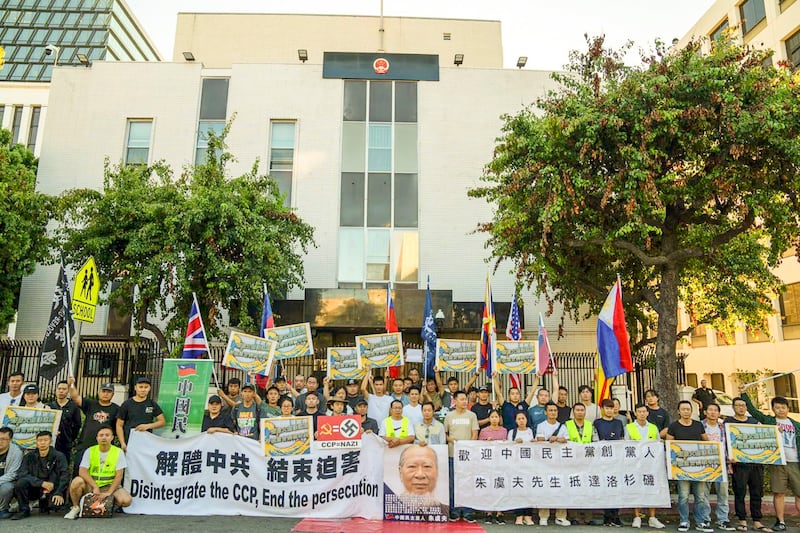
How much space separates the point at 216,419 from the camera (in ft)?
29.7

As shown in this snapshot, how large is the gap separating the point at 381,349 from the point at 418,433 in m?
3.00

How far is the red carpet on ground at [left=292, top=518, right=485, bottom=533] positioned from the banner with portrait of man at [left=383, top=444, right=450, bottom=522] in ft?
0.45

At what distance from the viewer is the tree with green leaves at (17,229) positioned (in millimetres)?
16422

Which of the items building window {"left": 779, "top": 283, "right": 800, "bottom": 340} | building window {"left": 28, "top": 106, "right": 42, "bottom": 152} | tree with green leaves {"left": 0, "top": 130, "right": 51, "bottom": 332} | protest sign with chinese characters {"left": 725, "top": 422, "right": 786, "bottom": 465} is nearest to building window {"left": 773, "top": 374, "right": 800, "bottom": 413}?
building window {"left": 779, "top": 283, "right": 800, "bottom": 340}

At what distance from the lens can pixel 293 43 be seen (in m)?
27.7

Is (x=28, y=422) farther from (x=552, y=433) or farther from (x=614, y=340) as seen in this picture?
(x=614, y=340)

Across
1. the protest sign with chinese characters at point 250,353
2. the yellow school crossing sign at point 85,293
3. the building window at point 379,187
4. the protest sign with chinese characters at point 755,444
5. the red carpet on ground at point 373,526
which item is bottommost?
the red carpet on ground at point 373,526

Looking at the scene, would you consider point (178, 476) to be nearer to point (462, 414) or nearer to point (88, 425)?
point (88, 425)

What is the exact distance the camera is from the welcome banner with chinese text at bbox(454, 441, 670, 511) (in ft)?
27.8

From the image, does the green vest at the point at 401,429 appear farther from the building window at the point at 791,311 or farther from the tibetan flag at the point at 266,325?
the building window at the point at 791,311

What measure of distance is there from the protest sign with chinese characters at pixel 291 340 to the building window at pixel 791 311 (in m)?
21.1

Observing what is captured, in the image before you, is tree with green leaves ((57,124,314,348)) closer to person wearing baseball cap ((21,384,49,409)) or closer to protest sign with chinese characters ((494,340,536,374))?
person wearing baseball cap ((21,384,49,409))

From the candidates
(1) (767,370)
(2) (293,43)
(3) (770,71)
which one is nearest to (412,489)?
(3) (770,71)

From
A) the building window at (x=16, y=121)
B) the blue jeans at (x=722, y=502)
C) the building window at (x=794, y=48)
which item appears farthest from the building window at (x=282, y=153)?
the building window at (x=16, y=121)
